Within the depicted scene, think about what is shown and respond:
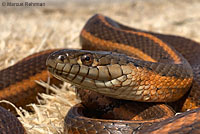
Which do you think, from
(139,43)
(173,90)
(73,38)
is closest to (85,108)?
(173,90)

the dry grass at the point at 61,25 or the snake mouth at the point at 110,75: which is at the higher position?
the snake mouth at the point at 110,75

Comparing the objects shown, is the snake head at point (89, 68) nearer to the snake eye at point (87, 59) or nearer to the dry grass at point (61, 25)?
the snake eye at point (87, 59)

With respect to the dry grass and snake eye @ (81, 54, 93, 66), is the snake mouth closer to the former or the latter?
snake eye @ (81, 54, 93, 66)

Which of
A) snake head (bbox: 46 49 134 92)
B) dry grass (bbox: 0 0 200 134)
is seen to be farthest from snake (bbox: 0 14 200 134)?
dry grass (bbox: 0 0 200 134)

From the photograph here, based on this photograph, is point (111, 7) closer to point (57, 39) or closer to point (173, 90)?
point (57, 39)

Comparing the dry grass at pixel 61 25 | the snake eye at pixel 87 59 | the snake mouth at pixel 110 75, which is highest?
the snake eye at pixel 87 59

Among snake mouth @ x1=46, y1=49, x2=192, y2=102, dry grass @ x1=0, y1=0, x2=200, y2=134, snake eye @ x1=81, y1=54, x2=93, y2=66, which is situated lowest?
dry grass @ x1=0, y1=0, x2=200, y2=134

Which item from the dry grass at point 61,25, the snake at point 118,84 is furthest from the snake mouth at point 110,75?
the dry grass at point 61,25

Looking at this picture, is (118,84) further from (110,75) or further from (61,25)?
(61,25)
